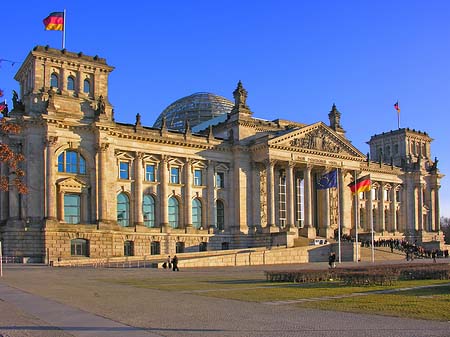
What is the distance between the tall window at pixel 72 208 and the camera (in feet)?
229

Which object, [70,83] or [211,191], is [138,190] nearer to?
[211,191]

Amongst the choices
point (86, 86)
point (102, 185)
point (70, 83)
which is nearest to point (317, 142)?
point (102, 185)

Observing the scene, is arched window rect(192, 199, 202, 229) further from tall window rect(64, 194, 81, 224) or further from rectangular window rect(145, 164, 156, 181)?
tall window rect(64, 194, 81, 224)

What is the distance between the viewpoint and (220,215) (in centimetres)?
8506

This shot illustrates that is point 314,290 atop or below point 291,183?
below

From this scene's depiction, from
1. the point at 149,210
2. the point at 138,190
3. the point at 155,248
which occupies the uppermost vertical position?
the point at 138,190

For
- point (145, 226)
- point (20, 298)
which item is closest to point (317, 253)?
point (145, 226)

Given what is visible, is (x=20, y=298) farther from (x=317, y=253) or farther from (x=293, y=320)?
(x=317, y=253)

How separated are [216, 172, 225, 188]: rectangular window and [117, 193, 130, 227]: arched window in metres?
14.2

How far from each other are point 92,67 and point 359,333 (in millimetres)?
64502

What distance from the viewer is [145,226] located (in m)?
76.1

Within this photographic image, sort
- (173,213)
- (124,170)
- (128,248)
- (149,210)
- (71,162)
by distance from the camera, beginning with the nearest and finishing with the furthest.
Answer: (71,162) < (128,248) < (124,170) < (149,210) < (173,213)

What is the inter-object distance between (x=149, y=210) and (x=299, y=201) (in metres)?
25.3

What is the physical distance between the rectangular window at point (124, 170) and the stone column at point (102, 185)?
420 cm
